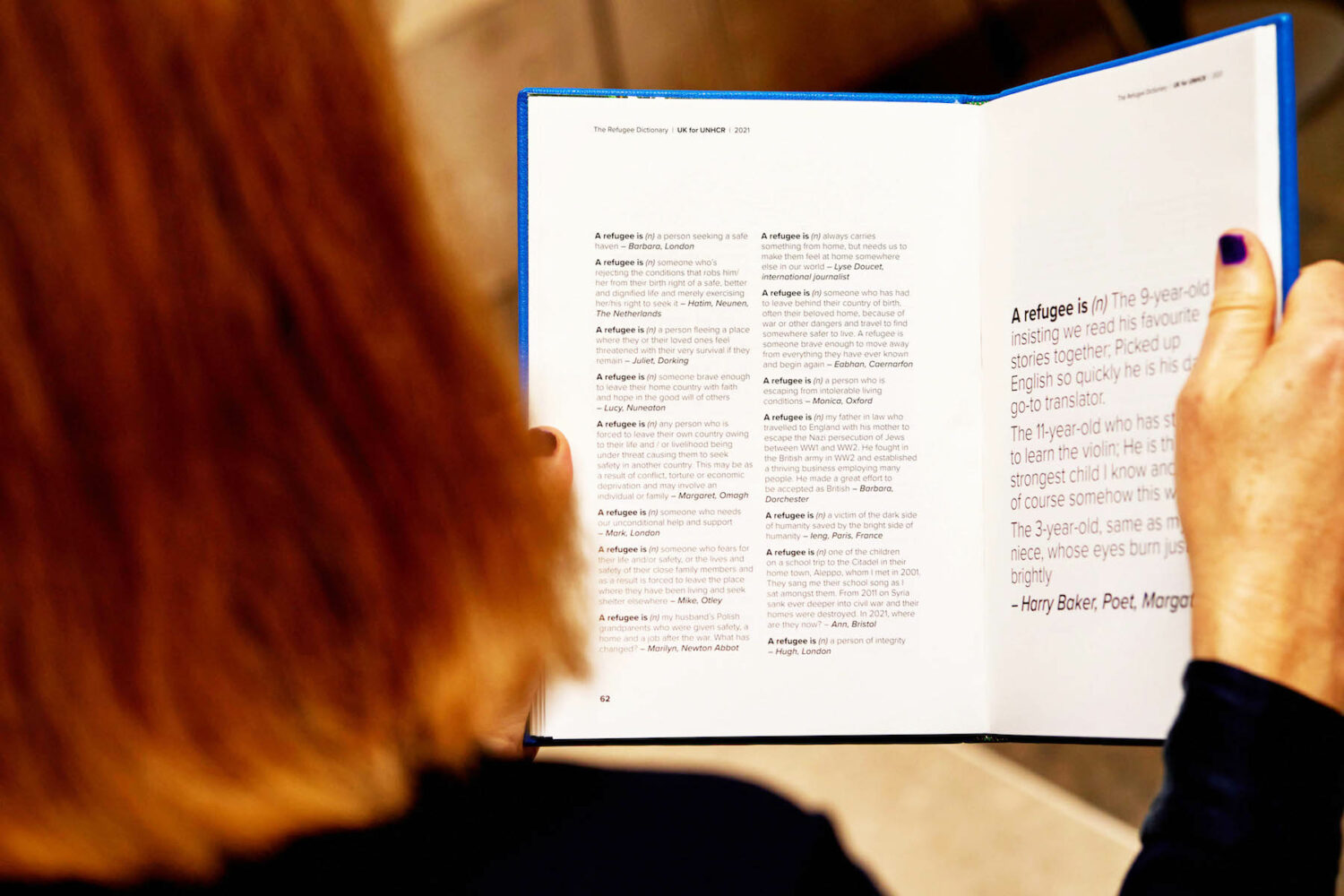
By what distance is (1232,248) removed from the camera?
545 mm

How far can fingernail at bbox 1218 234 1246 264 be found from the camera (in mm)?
543

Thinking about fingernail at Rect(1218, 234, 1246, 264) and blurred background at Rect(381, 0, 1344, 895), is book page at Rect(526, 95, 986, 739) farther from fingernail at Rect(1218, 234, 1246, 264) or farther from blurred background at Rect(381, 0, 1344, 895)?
blurred background at Rect(381, 0, 1344, 895)

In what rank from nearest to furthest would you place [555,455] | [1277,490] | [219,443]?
[219,443], [1277,490], [555,455]

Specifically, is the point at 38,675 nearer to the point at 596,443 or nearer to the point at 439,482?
the point at 439,482

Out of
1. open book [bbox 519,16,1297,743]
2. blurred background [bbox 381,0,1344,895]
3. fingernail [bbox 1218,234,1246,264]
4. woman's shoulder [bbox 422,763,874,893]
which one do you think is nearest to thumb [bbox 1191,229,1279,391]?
fingernail [bbox 1218,234,1246,264]

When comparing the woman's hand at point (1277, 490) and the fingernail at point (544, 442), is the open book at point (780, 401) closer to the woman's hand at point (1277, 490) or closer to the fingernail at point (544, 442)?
the fingernail at point (544, 442)

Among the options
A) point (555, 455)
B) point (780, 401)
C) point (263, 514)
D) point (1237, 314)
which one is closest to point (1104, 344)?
point (1237, 314)

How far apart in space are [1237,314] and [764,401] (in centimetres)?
29

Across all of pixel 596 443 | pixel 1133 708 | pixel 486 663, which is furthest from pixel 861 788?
pixel 486 663

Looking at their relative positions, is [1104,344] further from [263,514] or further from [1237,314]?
[263,514]

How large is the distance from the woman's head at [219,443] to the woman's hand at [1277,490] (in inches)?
16.6

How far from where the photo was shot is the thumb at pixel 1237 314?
0.54 m

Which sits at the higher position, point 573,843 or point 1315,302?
point 1315,302

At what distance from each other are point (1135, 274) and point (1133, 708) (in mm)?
273
